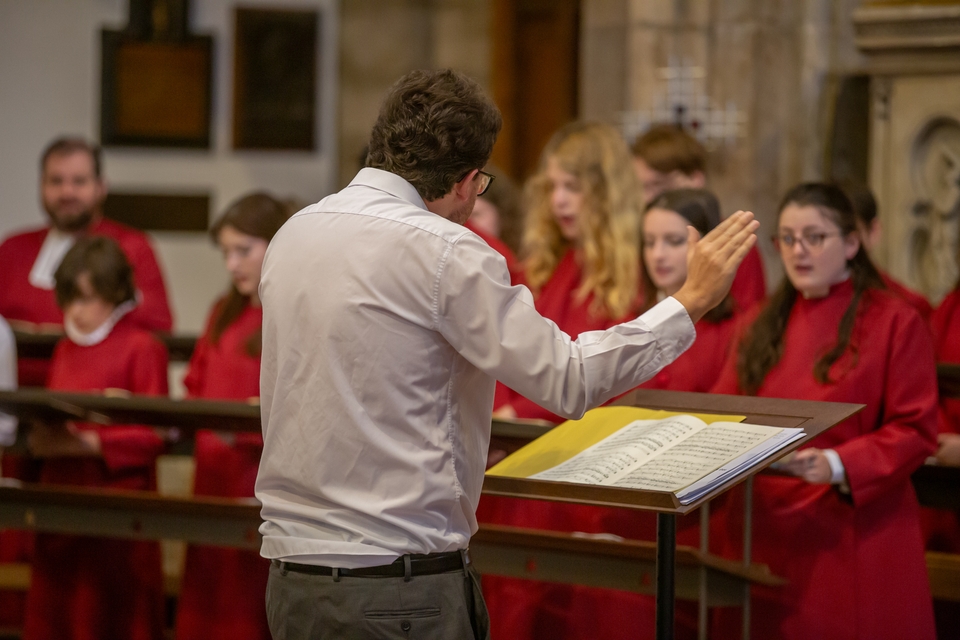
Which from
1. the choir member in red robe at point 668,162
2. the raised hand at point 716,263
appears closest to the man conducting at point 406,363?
the raised hand at point 716,263

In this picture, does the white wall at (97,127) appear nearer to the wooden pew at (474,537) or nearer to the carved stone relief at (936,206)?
the carved stone relief at (936,206)

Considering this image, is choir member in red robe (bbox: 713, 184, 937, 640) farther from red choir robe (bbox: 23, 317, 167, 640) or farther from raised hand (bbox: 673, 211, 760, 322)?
red choir robe (bbox: 23, 317, 167, 640)

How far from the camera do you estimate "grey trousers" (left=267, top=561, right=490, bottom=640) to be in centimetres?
211

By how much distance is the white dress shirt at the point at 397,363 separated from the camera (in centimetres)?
205

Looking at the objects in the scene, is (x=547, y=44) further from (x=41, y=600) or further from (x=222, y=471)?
(x=41, y=600)

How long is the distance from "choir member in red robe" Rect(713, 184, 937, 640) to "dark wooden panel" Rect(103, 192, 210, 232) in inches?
213

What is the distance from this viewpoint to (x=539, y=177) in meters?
4.34

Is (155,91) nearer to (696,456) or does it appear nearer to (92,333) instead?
(92,333)

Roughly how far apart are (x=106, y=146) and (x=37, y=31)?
0.91 m

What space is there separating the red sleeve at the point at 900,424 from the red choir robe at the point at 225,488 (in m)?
1.95

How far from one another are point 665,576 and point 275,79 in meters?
6.12

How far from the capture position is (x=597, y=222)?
4.10 meters

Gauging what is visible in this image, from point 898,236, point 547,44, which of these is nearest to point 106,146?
point 547,44

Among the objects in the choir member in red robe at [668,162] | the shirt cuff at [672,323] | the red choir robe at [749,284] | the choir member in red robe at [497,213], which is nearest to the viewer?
the shirt cuff at [672,323]
